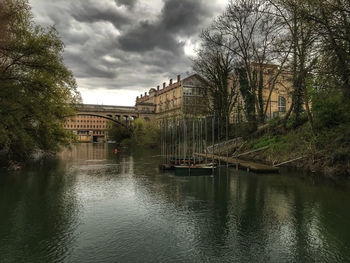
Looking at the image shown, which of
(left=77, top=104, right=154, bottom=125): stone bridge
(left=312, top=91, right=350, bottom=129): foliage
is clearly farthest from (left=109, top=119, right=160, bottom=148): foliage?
(left=312, top=91, right=350, bottom=129): foliage

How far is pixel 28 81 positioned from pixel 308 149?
2107cm

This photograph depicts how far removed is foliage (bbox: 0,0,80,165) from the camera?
16047 millimetres

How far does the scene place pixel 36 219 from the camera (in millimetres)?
9789

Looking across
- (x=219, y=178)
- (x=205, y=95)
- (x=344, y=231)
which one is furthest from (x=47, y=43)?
(x=205, y=95)

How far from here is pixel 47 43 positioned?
57.7 feet

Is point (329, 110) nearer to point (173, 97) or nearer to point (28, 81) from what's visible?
point (28, 81)

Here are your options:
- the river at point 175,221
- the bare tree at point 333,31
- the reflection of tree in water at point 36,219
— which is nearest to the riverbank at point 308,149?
the river at point 175,221

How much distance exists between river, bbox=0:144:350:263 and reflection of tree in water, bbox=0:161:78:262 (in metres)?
0.03

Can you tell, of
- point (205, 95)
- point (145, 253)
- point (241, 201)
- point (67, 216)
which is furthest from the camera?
point (205, 95)

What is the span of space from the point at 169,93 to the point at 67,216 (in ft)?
210

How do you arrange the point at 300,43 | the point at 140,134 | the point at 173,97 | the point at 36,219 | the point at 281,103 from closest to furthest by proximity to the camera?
the point at 36,219
the point at 300,43
the point at 281,103
the point at 140,134
the point at 173,97

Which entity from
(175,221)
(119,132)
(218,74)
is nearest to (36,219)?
(175,221)

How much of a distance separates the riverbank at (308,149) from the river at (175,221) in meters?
3.02

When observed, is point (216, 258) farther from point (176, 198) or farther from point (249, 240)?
point (176, 198)
